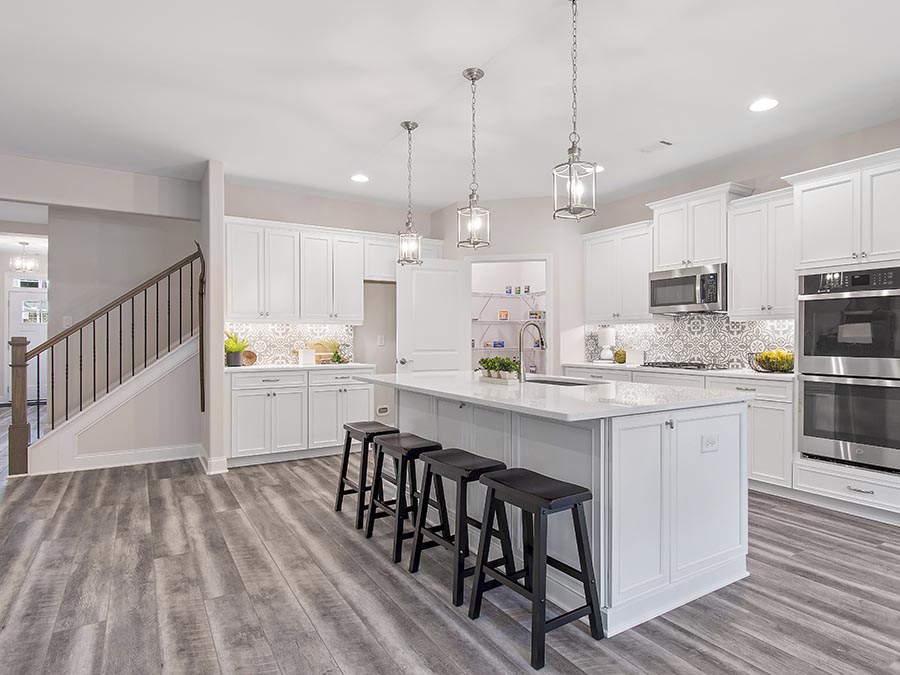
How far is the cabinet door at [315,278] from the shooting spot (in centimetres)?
591

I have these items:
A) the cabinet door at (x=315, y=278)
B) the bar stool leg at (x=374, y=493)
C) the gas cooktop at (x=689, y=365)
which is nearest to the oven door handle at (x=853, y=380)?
the gas cooktop at (x=689, y=365)

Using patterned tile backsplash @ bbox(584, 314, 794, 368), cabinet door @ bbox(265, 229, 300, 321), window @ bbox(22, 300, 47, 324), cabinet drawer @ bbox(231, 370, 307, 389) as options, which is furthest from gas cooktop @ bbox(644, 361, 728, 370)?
window @ bbox(22, 300, 47, 324)

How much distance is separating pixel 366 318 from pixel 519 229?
2.18m

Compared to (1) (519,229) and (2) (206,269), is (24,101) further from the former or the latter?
(1) (519,229)

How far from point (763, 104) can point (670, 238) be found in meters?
1.67

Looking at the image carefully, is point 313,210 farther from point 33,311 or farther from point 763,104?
point 33,311

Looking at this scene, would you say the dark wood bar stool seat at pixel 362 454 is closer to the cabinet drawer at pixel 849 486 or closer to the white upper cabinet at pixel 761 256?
the cabinet drawer at pixel 849 486

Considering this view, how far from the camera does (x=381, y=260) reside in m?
6.41

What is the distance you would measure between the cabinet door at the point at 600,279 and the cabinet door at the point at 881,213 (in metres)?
2.51

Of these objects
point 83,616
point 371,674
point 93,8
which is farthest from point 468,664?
point 93,8

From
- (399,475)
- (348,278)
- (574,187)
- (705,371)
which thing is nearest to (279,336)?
(348,278)

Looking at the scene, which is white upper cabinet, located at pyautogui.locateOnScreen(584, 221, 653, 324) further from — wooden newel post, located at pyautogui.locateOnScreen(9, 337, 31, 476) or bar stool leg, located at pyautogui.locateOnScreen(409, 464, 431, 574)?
wooden newel post, located at pyautogui.locateOnScreen(9, 337, 31, 476)

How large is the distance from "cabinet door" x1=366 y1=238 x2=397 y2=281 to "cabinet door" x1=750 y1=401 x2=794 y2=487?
12.9 ft

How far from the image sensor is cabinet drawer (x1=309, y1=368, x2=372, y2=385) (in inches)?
222
